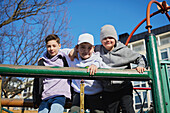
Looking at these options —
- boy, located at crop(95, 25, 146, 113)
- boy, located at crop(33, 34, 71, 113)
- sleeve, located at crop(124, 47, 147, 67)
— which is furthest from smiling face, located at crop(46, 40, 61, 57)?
sleeve, located at crop(124, 47, 147, 67)

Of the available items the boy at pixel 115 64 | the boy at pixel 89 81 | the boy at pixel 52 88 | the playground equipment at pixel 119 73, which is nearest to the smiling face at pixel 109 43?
the boy at pixel 115 64

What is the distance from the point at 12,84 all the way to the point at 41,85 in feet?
20.1

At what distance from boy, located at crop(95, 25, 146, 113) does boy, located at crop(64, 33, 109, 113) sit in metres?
0.07

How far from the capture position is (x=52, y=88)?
229 centimetres

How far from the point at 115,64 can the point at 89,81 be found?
34cm

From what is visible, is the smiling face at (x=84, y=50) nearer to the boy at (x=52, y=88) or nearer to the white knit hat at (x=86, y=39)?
the white knit hat at (x=86, y=39)

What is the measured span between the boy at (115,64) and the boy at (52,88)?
1.46ft

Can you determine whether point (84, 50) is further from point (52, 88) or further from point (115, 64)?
point (52, 88)

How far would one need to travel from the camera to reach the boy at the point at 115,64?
2113 millimetres

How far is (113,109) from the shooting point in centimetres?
212

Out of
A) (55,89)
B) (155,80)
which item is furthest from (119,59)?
(155,80)

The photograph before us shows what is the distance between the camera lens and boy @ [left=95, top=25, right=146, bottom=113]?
2.11 meters

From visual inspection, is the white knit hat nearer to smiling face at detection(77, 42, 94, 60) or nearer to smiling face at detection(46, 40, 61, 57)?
smiling face at detection(77, 42, 94, 60)

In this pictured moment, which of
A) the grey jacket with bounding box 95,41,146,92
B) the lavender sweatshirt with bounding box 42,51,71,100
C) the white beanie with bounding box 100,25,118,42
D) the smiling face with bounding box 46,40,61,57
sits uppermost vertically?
the white beanie with bounding box 100,25,118,42
